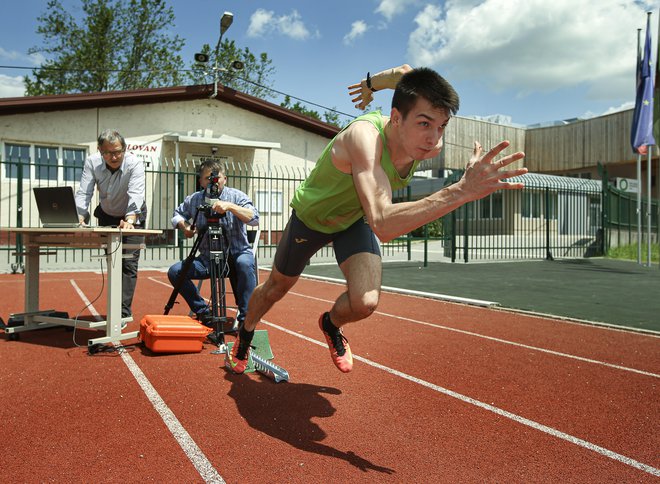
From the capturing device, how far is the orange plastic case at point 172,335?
457 cm

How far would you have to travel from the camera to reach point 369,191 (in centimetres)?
263

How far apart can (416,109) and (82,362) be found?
11.3 ft

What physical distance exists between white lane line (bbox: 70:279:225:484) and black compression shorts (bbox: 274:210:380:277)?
114 cm

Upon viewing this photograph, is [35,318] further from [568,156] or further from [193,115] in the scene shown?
[568,156]

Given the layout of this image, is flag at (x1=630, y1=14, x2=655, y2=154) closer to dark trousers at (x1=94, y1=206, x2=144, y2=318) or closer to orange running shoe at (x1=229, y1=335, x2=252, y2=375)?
dark trousers at (x1=94, y1=206, x2=144, y2=318)

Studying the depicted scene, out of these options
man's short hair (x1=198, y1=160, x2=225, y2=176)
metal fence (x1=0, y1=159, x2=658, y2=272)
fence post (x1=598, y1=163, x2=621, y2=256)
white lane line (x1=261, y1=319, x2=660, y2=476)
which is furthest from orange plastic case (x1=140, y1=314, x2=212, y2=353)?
fence post (x1=598, y1=163, x2=621, y2=256)

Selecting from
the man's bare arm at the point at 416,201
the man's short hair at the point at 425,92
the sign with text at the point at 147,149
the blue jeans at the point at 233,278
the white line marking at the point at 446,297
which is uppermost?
the sign with text at the point at 147,149

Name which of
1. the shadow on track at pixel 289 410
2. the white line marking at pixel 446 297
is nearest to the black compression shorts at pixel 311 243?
the shadow on track at pixel 289 410

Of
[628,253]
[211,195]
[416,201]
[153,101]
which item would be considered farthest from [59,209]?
[628,253]

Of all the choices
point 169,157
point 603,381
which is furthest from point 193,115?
point 603,381

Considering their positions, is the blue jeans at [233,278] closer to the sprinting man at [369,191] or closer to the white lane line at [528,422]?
the white lane line at [528,422]

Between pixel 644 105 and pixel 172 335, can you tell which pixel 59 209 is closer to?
pixel 172 335

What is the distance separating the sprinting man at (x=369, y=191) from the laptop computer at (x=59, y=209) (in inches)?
85.5

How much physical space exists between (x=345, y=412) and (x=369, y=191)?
4.94 ft
